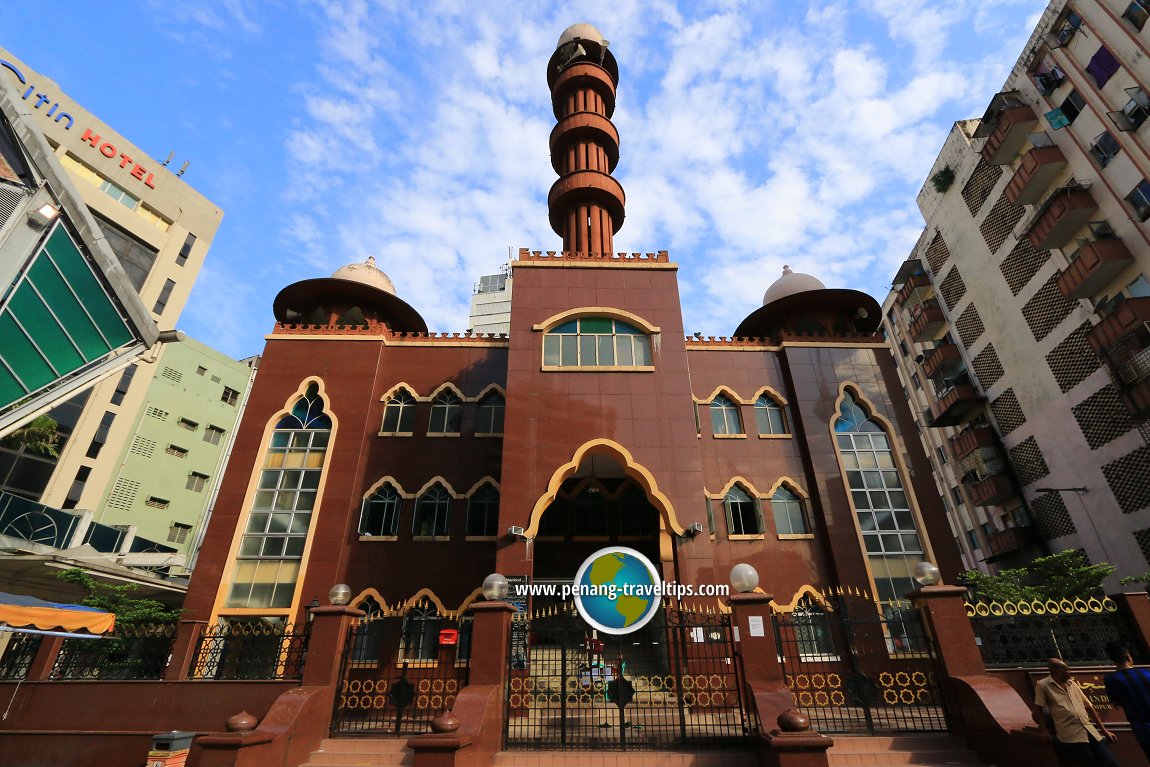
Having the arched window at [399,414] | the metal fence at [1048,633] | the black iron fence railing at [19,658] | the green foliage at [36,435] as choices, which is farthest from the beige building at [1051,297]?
the green foliage at [36,435]

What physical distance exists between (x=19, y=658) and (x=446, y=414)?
10.6m

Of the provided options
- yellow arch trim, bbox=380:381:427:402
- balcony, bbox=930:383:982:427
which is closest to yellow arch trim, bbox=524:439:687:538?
yellow arch trim, bbox=380:381:427:402

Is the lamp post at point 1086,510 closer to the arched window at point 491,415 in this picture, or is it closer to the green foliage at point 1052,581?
the green foliage at point 1052,581

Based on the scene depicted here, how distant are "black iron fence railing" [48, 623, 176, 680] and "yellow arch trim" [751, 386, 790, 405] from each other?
16.6m

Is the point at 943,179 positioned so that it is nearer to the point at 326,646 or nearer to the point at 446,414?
the point at 446,414

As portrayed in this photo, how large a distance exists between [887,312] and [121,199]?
47.1 meters

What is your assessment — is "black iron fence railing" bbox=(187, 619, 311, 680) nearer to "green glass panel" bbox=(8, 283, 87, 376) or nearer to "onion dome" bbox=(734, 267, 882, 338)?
"green glass panel" bbox=(8, 283, 87, 376)

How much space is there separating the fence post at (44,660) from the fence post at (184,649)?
1919 millimetres

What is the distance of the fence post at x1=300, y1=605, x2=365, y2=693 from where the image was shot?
8.95 m

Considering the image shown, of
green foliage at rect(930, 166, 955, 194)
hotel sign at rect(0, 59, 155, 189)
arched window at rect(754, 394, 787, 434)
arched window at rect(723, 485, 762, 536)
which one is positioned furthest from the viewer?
hotel sign at rect(0, 59, 155, 189)

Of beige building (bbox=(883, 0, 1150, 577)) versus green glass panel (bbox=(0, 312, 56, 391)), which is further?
beige building (bbox=(883, 0, 1150, 577))

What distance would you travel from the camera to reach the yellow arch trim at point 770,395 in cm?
1848

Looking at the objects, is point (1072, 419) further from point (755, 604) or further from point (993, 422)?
point (755, 604)

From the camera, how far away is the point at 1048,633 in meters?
8.96
